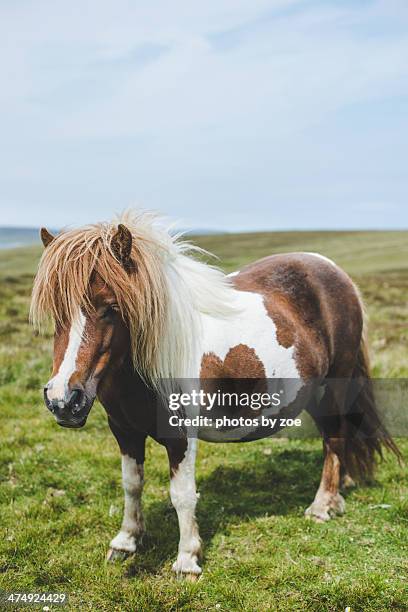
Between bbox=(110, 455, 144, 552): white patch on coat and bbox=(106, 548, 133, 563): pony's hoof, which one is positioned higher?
bbox=(110, 455, 144, 552): white patch on coat

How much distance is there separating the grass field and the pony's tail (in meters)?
0.32

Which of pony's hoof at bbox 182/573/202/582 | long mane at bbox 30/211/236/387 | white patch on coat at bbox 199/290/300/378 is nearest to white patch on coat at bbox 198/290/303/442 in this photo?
white patch on coat at bbox 199/290/300/378

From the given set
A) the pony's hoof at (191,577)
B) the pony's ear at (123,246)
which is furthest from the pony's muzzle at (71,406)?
the pony's hoof at (191,577)

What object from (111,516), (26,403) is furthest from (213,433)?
(26,403)

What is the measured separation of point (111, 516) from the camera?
533cm

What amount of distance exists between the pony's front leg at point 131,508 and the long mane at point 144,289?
37.4 inches

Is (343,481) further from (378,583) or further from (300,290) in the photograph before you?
(300,290)

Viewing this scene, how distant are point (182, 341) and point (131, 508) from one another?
1.70 m

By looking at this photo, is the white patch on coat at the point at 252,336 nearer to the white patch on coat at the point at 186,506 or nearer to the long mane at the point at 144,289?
the long mane at the point at 144,289

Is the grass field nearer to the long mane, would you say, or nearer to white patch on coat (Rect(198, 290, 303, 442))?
white patch on coat (Rect(198, 290, 303, 442))

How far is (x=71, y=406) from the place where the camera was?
3508 millimetres

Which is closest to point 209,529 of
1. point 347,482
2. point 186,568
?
point 186,568

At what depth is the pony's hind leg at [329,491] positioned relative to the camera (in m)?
5.40

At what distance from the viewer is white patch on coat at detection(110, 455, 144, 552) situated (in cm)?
473
